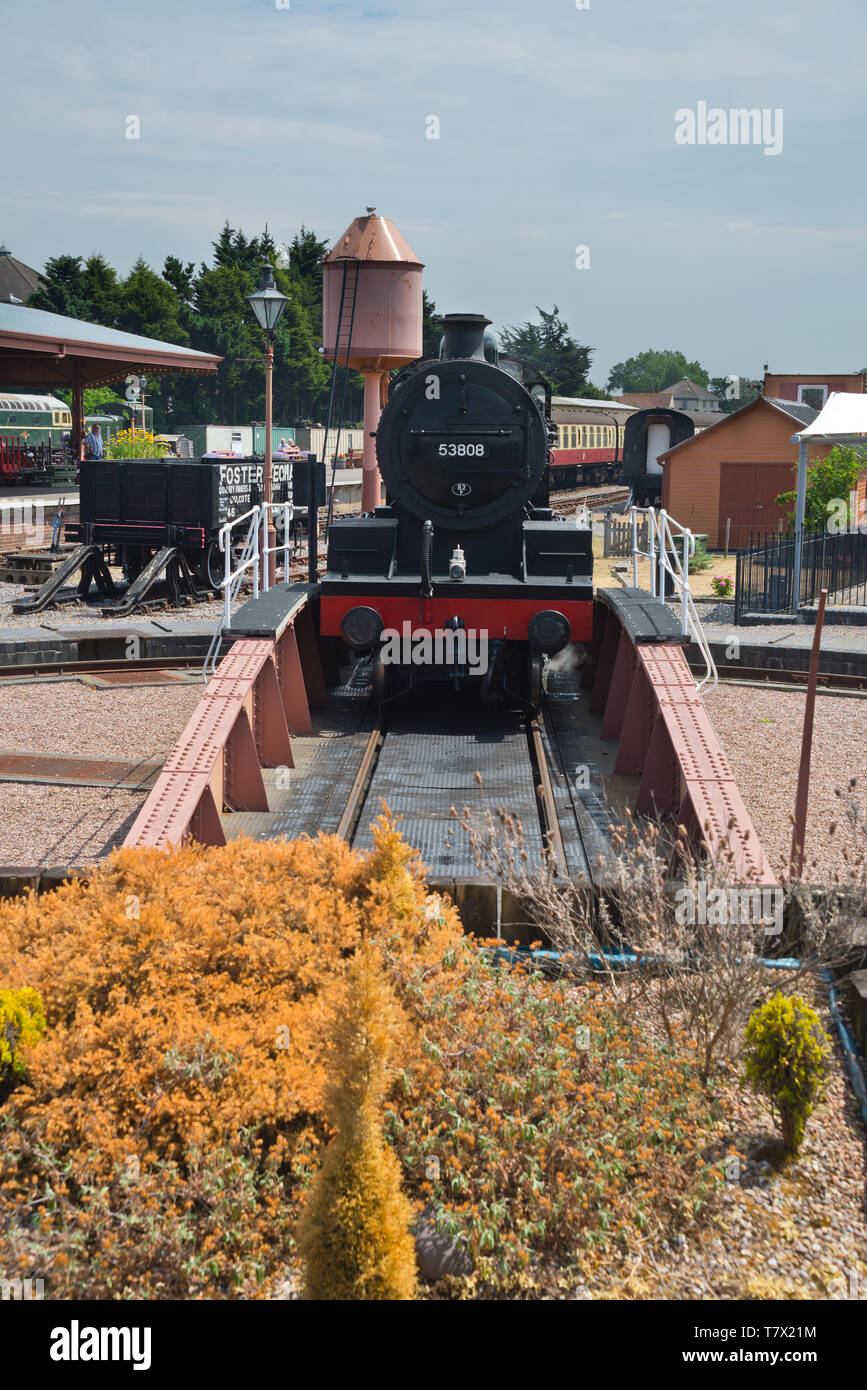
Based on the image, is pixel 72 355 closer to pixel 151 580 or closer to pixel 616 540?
pixel 151 580

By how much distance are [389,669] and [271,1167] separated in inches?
268

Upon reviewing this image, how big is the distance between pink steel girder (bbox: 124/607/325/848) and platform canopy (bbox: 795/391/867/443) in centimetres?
1106

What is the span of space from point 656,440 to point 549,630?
91.8 feet

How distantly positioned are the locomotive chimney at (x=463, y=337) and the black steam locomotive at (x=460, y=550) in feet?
0.04

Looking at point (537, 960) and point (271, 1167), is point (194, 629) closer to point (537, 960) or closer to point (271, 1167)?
point (537, 960)

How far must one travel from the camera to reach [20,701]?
1298 cm

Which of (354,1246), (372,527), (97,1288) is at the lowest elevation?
(97,1288)

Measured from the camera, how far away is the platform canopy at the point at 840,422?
740 inches

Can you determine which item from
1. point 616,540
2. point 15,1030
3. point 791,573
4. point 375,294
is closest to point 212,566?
point 375,294

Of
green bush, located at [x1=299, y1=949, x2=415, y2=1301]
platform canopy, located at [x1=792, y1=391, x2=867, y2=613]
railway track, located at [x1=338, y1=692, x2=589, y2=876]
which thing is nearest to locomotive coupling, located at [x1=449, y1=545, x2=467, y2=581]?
railway track, located at [x1=338, y1=692, x2=589, y2=876]

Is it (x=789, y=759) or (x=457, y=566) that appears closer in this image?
(x=457, y=566)

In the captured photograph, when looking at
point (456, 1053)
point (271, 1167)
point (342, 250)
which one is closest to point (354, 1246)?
point (271, 1167)

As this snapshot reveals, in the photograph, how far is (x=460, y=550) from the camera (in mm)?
10531

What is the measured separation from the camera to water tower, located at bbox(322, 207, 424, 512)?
1873 centimetres
